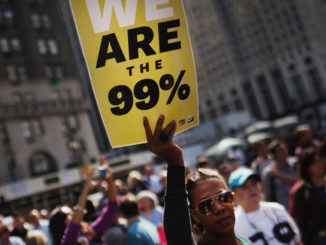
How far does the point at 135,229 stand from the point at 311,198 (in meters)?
2.09

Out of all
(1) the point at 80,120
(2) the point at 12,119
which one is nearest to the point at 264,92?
(1) the point at 80,120

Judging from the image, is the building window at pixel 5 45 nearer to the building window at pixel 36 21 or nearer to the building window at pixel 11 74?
the building window at pixel 11 74

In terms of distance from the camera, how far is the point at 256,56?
83938 millimetres

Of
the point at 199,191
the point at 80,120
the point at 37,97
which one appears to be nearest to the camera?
the point at 199,191

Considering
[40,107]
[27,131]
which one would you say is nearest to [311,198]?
[27,131]

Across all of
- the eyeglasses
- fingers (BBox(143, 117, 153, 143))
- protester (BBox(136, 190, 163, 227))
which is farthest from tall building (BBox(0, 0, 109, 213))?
fingers (BBox(143, 117, 153, 143))

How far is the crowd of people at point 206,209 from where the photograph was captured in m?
1.73

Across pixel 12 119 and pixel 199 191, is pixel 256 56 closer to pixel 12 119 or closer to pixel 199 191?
pixel 12 119

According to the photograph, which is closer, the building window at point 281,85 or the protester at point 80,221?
the protester at point 80,221

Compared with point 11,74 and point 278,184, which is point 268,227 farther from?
point 11,74

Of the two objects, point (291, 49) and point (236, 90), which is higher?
point (291, 49)

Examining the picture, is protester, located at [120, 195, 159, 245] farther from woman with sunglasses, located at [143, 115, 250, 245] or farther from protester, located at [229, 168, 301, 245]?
woman with sunglasses, located at [143, 115, 250, 245]

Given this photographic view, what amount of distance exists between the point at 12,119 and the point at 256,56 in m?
61.1

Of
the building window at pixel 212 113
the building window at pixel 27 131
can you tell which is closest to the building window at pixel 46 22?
the building window at pixel 27 131
